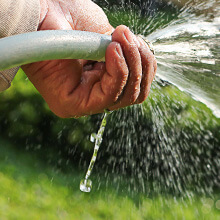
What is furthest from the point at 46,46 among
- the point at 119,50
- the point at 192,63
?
the point at 192,63

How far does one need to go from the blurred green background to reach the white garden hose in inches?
46.3

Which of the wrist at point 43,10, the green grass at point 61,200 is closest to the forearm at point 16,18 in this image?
the wrist at point 43,10

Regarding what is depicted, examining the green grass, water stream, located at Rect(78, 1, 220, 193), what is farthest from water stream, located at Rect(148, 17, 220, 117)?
the green grass

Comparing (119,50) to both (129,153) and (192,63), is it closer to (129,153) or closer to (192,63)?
(192,63)

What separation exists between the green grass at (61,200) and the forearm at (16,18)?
947 mm

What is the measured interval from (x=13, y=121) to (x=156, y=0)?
4.17ft

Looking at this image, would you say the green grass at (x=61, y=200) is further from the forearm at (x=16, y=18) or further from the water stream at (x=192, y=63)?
the forearm at (x=16, y=18)

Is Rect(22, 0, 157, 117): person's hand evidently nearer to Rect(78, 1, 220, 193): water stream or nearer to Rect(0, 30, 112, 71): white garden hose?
Rect(0, 30, 112, 71): white garden hose

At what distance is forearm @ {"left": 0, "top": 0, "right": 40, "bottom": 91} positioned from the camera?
85cm

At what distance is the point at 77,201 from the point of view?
1.91m

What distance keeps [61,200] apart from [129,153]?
479mm

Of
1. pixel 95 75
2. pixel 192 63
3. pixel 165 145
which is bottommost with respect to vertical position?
pixel 165 145

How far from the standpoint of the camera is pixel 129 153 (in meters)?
2.18

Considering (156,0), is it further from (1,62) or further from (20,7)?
(1,62)
